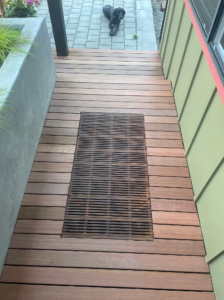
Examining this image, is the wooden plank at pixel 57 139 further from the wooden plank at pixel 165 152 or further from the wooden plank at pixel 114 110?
the wooden plank at pixel 165 152

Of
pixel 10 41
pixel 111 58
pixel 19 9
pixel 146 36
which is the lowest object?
pixel 146 36

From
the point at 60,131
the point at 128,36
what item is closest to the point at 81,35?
the point at 128,36

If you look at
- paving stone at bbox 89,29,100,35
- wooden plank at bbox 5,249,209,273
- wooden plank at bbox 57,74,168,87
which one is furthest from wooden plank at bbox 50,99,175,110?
paving stone at bbox 89,29,100,35

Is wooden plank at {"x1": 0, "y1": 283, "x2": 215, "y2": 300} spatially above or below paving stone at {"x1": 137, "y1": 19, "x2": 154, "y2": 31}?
above

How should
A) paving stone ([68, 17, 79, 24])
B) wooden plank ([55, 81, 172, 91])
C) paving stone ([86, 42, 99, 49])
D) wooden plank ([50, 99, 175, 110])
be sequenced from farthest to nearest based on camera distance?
paving stone ([68, 17, 79, 24]), paving stone ([86, 42, 99, 49]), wooden plank ([55, 81, 172, 91]), wooden plank ([50, 99, 175, 110])

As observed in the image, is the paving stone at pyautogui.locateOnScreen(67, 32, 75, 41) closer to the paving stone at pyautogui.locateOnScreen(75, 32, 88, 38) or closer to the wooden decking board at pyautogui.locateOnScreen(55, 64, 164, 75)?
the paving stone at pyautogui.locateOnScreen(75, 32, 88, 38)

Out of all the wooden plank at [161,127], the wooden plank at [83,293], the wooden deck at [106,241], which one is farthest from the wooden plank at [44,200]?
the wooden plank at [161,127]

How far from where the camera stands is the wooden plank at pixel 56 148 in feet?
7.89

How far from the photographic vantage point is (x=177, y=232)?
1.90m

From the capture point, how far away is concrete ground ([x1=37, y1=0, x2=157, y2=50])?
14.0 feet

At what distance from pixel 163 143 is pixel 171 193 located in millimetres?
608

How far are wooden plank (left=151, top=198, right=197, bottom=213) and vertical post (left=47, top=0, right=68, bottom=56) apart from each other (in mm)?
2748

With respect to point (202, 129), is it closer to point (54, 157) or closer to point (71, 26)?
point (54, 157)

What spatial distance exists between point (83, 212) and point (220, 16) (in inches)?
75.7
